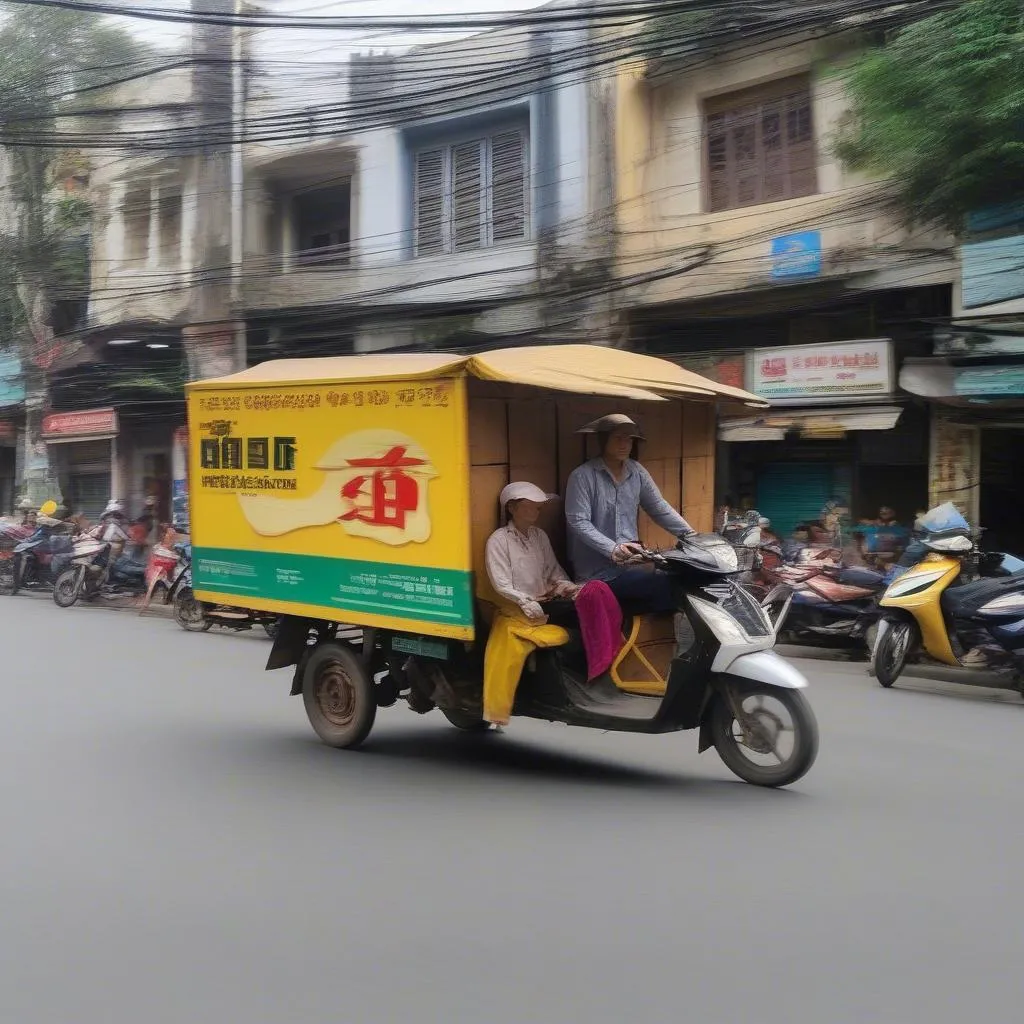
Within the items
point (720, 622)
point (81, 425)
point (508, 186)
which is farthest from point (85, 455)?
point (720, 622)

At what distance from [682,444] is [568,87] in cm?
1100

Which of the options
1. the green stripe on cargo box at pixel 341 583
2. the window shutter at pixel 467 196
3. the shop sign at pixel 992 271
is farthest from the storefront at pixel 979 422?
the green stripe on cargo box at pixel 341 583

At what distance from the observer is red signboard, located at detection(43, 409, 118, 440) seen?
23.1m

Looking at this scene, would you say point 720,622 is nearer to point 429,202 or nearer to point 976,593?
point 976,593

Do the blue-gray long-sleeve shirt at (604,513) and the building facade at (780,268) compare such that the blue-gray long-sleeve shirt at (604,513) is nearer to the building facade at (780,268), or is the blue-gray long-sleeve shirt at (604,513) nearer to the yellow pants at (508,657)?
the yellow pants at (508,657)

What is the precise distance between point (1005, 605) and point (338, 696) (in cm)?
446

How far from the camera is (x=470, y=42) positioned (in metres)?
17.5

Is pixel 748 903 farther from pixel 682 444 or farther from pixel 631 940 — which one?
pixel 682 444

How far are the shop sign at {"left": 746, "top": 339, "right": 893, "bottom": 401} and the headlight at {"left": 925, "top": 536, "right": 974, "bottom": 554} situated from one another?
4982 millimetres

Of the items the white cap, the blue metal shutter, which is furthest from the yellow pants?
the blue metal shutter

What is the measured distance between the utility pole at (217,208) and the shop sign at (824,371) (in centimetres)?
958

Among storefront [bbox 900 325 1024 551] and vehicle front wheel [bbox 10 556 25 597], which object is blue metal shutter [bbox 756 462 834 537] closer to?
storefront [bbox 900 325 1024 551]

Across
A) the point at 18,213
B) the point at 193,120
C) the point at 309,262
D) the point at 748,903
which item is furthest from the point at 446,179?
the point at 748,903

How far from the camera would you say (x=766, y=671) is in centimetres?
486
